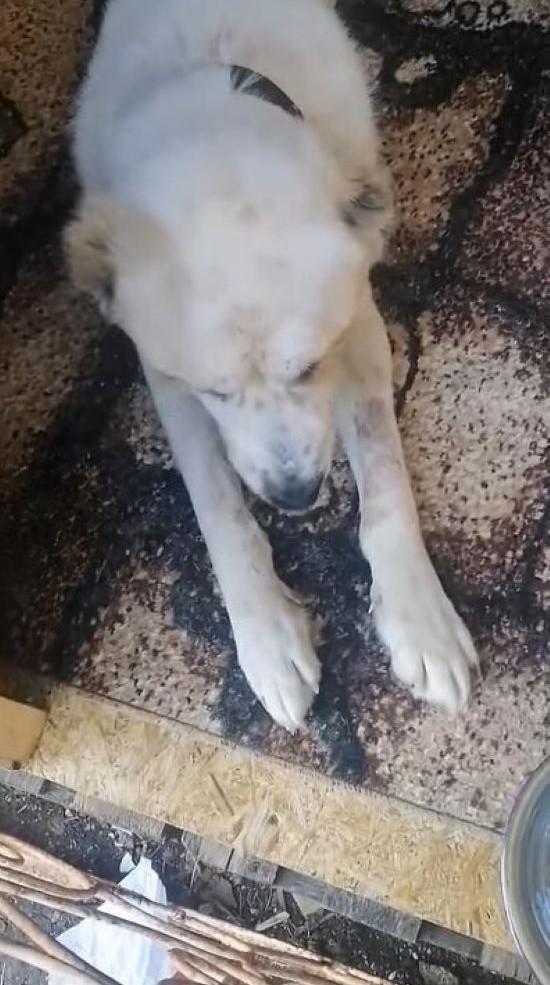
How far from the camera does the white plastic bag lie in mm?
1486

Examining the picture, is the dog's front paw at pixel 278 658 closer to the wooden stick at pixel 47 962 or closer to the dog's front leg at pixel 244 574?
the dog's front leg at pixel 244 574

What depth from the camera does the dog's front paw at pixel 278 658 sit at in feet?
4.61

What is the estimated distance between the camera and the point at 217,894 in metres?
1.55

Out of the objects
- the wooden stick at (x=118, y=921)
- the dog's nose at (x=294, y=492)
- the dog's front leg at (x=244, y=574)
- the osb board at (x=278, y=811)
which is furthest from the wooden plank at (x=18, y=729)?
the dog's nose at (x=294, y=492)

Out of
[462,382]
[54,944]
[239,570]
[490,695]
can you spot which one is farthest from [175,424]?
[54,944]

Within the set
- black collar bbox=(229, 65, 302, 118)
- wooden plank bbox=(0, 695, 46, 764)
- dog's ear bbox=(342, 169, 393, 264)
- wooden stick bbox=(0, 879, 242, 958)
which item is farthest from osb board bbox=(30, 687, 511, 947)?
black collar bbox=(229, 65, 302, 118)

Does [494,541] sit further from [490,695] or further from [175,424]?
[175,424]

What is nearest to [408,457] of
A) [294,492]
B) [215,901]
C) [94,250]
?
[294,492]

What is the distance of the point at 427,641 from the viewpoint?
140cm

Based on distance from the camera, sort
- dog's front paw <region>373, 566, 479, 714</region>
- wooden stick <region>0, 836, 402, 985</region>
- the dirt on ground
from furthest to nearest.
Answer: the dirt on ground, dog's front paw <region>373, 566, 479, 714</region>, wooden stick <region>0, 836, 402, 985</region>

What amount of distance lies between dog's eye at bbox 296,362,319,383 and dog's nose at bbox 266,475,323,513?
12 centimetres

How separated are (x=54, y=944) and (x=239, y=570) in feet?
1.48

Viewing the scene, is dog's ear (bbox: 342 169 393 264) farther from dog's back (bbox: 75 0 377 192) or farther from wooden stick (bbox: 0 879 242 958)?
wooden stick (bbox: 0 879 242 958)

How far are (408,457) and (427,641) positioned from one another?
241 millimetres
